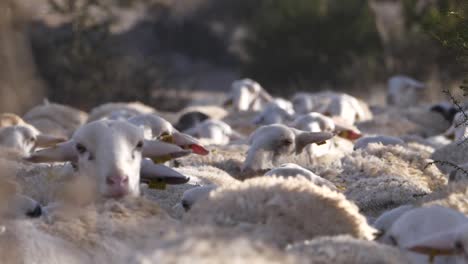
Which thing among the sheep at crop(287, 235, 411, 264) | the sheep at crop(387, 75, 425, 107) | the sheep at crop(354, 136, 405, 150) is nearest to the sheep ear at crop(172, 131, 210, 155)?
the sheep at crop(354, 136, 405, 150)

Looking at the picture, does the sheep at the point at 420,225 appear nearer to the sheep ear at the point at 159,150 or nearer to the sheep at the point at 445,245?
the sheep at the point at 445,245

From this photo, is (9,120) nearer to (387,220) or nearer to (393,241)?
(387,220)

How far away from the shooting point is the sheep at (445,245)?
15.6 ft

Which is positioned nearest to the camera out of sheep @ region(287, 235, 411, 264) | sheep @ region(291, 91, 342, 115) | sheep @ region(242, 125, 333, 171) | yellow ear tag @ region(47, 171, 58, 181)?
sheep @ region(287, 235, 411, 264)

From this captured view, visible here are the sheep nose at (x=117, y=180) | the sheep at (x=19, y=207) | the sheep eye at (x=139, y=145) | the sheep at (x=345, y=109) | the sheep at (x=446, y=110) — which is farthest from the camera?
the sheep at (x=446, y=110)

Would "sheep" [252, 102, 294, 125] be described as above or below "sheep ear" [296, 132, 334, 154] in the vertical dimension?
above

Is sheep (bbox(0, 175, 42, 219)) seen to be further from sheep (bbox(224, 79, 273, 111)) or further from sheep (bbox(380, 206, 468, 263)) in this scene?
sheep (bbox(224, 79, 273, 111))

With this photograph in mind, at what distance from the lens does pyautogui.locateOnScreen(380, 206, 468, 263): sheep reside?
5.03 meters

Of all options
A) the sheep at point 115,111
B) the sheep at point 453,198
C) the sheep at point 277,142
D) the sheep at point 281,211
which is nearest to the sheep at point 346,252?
the sheep at point 281,211

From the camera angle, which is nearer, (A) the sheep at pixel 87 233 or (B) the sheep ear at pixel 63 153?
(A) the sheep at pixel 87 233

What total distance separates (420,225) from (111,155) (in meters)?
2.04

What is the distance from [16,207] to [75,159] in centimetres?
133

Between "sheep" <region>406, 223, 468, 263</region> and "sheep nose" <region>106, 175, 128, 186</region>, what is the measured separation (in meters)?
2.03

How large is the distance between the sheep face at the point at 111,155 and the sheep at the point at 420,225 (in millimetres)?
1664
